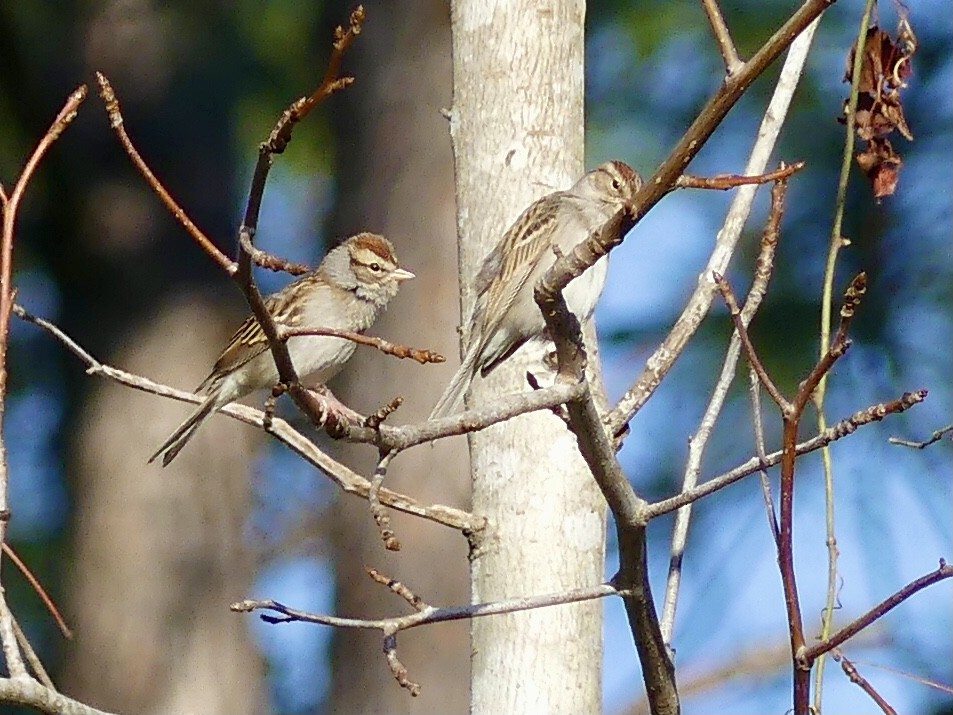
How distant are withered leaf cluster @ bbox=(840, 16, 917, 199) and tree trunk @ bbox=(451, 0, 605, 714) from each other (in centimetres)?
70

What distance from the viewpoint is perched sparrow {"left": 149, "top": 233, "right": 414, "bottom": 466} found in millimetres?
4480

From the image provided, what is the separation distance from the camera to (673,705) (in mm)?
2773

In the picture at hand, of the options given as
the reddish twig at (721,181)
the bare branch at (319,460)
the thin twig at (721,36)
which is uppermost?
the thin twig at (721,36)

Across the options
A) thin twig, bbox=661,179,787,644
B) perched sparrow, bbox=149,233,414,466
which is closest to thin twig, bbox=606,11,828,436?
thin twig, bbox=661,179,787,644

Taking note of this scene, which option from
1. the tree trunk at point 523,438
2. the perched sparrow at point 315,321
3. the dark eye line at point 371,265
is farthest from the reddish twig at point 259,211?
the dark eye line at point 371,265

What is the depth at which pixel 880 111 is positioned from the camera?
10.7ft

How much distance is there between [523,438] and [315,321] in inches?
54.9

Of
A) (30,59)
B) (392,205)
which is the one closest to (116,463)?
(392,205)

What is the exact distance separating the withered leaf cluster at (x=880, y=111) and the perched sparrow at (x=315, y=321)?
5.74 feet

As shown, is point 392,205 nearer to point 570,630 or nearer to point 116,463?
point 116,463

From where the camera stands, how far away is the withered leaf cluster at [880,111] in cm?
326

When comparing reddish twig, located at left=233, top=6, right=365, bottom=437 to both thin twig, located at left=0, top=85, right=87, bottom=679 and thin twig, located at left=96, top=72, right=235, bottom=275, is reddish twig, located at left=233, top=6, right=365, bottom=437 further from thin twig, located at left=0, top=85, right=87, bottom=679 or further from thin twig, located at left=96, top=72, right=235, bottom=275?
thin twig, located at left=0, top=85, right=87, bottom=679

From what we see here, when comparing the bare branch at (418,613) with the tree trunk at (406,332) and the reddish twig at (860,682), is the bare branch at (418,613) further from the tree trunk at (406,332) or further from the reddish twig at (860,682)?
the tree trunk at (406,332)

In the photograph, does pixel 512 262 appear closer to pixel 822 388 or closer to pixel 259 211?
pixel 822 388
